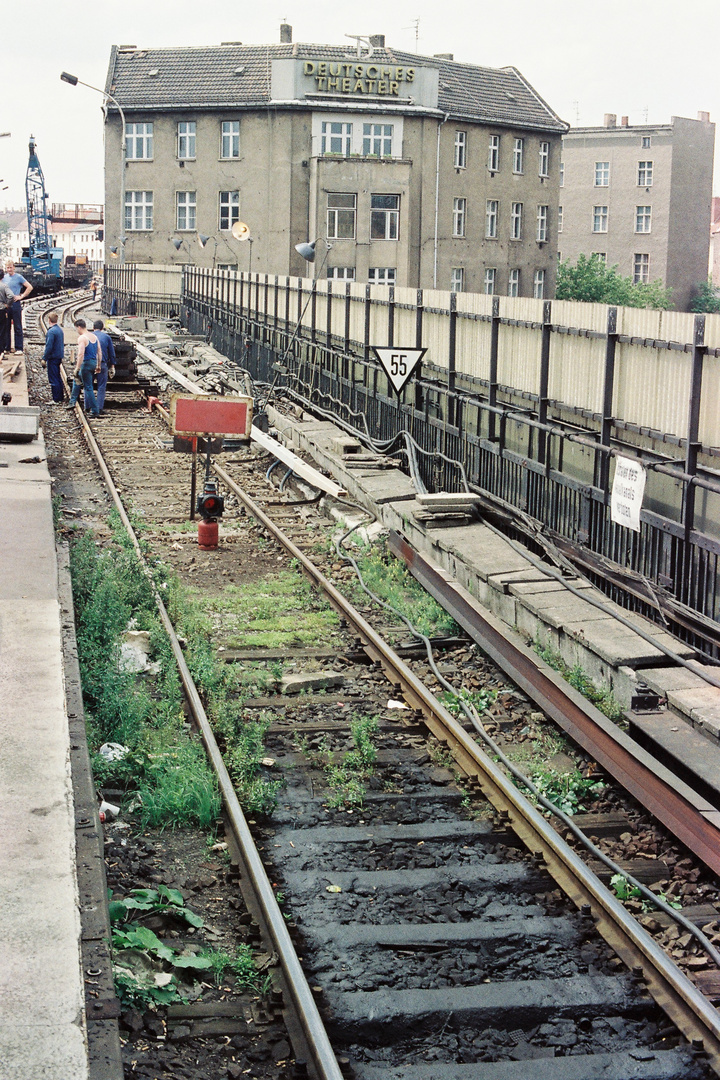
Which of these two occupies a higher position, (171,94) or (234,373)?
(171,94)

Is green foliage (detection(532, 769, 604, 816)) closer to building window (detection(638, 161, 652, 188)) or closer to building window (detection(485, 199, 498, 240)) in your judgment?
building window (detection(485, 199, 498, 240))

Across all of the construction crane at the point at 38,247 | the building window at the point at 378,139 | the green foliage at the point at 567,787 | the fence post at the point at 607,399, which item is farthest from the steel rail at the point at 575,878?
the construction crane at the point at 38,247

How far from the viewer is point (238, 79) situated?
60.4 m

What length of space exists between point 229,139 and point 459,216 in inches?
457

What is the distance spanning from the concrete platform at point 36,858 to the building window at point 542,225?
5996cm

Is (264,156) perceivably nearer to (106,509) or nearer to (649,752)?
(106,509)

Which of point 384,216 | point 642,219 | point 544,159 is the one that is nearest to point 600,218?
point 642,219

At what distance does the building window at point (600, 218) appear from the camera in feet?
282

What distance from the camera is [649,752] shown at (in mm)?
8195

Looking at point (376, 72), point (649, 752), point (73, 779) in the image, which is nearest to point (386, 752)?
point (649, 752)

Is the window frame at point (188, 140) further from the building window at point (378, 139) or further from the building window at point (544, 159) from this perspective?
the building window at point (544, 159)

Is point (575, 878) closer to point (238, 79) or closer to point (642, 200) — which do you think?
point (238, 79)

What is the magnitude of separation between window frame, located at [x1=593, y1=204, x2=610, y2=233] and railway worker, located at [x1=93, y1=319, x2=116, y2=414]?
6515cm

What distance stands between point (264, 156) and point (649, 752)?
55.3m
